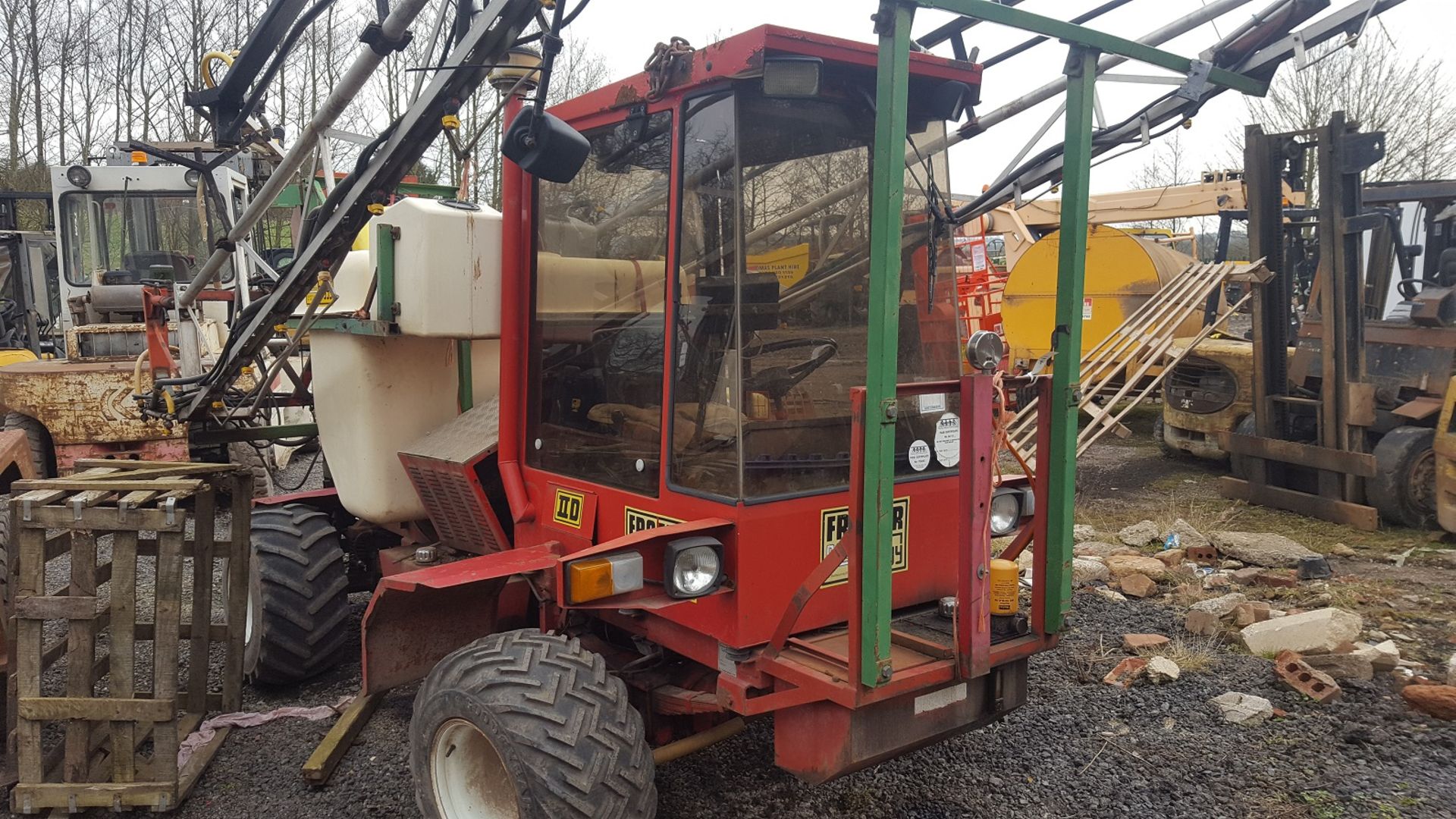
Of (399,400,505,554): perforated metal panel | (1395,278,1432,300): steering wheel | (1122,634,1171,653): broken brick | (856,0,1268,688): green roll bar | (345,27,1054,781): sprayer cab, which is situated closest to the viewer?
(856,0,1268,688): green roll bar

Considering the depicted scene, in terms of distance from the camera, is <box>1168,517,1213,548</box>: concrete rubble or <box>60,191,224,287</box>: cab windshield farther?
<box>60,191,224,287</box>: cab windshield

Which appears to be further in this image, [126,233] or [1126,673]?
[126,233]

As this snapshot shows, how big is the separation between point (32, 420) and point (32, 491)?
4662mm

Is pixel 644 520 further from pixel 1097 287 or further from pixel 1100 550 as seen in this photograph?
pixel 1097 287

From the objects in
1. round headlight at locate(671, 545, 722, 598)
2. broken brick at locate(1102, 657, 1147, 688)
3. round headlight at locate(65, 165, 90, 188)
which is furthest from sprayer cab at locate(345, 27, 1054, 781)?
round headlight at locate(65, 165, 90, 188)

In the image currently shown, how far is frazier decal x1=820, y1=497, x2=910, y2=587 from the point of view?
9.33ft

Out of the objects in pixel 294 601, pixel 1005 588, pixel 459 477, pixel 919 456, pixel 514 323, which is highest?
pixel 514 323

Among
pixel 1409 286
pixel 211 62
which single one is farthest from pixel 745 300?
pixel 1409 286

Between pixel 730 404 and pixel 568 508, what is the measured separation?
85cm

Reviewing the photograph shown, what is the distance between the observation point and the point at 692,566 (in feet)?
8.74

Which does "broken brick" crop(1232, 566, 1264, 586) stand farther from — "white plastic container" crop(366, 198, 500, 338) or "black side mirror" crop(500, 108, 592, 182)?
"black side mirror" crop(500, 108, 592, 182)

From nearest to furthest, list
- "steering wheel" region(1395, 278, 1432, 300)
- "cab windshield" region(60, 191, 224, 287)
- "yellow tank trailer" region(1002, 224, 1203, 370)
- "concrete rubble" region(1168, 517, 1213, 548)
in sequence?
"concrete rubble" region(1168, 517, 1213, 548) < "steering wheel" region(1395, 278, 1432, 300) < "cab windshield" region(60, 191, 224, 287) < "yellow tank trailer" region(1002, 224, 1203, 370)

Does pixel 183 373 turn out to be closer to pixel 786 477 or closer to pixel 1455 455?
pixel 786 477

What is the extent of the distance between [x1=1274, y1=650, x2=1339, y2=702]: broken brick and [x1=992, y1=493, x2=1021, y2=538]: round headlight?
1.72 m
